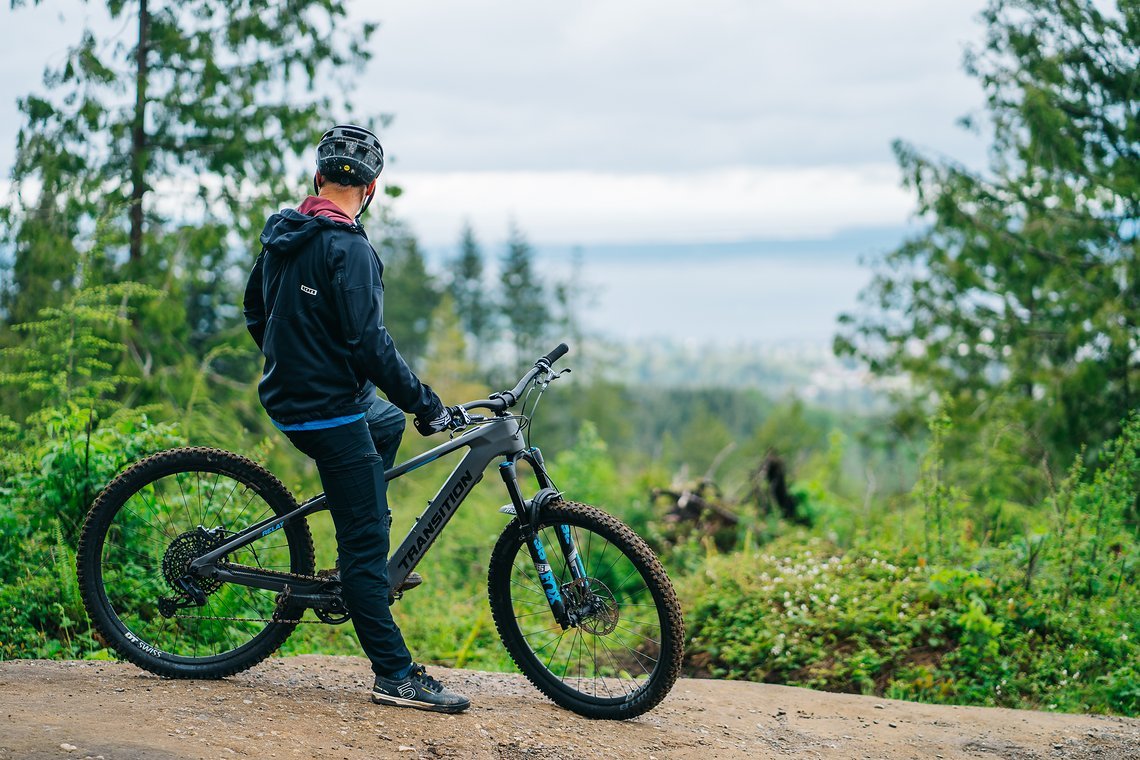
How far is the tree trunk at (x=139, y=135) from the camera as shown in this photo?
9508mm

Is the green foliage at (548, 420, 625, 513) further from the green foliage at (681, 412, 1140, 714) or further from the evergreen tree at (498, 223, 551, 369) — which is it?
the evergreen tree at (498, 223, 551, 369)

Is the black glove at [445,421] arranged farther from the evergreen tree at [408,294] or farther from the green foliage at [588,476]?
the evergreen tree at [408,294]

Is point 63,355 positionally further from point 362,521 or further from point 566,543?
point 566,543

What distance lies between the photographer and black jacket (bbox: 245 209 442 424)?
4.00 metres

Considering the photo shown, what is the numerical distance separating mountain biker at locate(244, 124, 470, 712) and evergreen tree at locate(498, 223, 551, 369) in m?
45.2

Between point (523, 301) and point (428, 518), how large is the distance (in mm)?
47386

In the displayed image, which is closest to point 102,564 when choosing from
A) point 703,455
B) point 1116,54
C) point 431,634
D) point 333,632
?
point 333,632

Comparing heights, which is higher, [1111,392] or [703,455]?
[1111,392]

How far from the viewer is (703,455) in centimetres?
5938

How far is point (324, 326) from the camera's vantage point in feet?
13.4

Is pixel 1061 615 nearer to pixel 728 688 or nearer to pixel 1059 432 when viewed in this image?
pixel 728 688

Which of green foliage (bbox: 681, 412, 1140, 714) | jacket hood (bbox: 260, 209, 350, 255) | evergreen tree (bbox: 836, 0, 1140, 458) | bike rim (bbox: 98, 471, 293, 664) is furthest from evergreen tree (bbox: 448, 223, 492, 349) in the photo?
jacket hood (bbox: 260, 209, 350, 255)

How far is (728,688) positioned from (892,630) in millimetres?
1648

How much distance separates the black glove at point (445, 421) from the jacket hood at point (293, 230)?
853 mm
